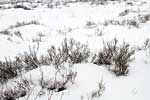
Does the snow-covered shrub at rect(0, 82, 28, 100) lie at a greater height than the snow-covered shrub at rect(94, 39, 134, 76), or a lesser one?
lesser

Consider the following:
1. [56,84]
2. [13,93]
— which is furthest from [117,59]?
[13,93]

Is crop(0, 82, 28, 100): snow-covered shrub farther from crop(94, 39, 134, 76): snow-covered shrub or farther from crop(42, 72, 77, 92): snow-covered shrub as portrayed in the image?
crop(94, 39, 134, 76): snow-covered shrub

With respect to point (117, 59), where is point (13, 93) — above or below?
below

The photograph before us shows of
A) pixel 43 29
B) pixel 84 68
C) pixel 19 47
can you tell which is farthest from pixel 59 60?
pixel 43 29

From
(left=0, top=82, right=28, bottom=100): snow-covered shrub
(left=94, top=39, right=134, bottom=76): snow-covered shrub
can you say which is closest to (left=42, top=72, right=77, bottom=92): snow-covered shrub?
(left=0, top=82, right=28, bottom=100): snow-covered shrub

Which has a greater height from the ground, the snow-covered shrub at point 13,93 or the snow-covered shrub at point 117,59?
the snow-covered shrub at point 117,59

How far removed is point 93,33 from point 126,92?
3953mm

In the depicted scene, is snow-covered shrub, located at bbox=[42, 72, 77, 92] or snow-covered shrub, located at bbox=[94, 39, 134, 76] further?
snow-covered shrub, located at bbox=[94, 39, 134, 76]

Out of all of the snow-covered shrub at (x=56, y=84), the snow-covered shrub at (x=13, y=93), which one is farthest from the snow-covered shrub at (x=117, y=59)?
the snow-covered shrub at (x=13, y=93)

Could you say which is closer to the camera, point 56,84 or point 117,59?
point 56,84

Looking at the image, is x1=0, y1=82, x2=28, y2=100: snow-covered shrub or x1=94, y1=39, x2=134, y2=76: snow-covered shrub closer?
x1=0, y1=82, x2=28, y2=100: snow-covered shrub

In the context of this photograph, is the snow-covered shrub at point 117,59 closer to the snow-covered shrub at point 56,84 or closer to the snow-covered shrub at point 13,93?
the snow-covered shrub at point 56,84

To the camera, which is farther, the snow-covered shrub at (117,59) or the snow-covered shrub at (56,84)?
the snow-covered shrub at (117,59)

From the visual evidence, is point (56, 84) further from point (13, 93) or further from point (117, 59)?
point (117, 59)
